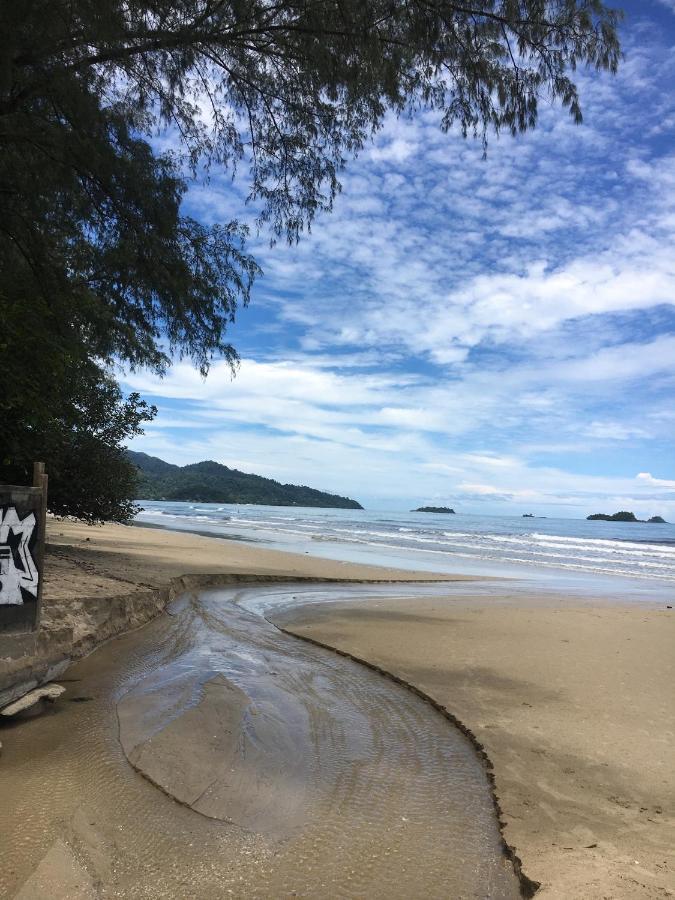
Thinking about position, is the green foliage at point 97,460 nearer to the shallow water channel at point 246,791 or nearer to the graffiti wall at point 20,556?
the graffiti wall at point 20,556

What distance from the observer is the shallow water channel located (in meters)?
2.78

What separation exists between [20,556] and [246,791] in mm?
2774

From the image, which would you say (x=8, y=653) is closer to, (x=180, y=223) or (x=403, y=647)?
(x=403, y=647)

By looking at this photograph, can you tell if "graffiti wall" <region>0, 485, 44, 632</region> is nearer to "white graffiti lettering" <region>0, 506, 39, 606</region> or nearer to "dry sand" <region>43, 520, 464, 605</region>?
"white graffiti lettering" <region>0, 506, 39, 606</region>

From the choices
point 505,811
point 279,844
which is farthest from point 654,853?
point 279,844

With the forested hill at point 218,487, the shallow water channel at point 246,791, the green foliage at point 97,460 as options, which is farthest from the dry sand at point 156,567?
the forested hill at point 218,487

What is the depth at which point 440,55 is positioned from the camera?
6934mm

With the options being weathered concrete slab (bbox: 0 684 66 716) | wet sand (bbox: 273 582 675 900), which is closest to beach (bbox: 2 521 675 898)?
wet sand (bbox: 273 582 675 900)

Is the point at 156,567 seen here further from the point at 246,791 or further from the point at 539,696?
the point at 246,791

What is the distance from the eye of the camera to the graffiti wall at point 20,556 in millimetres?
4770

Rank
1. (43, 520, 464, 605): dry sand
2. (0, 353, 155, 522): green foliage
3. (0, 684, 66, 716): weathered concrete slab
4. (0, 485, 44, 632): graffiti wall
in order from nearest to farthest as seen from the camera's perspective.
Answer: (0, 684, 66, 716): weathered concrete slab → (0, 485, 44, 632): graffiti wall → (43, 520, 464, 605): dry sand → (0, 353, 155, 522): green foliage

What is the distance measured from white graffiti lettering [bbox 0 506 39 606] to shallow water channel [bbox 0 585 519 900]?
100 cm

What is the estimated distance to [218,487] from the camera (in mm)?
123438

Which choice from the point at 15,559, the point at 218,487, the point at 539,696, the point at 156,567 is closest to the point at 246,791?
the point at 15,559
